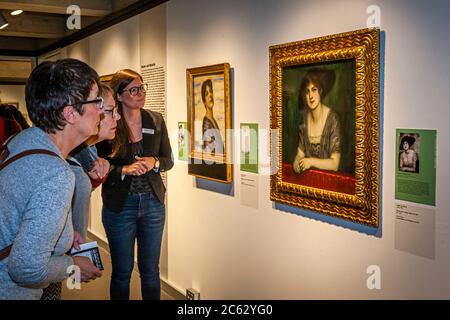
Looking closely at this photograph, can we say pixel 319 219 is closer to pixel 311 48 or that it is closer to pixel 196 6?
pixel 311 48

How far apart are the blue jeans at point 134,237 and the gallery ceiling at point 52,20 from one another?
204cm

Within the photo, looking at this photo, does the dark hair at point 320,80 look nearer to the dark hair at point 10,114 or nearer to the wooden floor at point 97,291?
the dark hair at point 10,114

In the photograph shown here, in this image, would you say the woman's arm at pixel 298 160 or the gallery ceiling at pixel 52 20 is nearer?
the woman's arm at pixel 298 160

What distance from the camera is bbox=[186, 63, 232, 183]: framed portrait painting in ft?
11.3

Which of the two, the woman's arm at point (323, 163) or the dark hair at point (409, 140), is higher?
the dark hair at point (409, 140)

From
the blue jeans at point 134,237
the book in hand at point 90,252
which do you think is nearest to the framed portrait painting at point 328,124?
the blue jeans at point 134,237

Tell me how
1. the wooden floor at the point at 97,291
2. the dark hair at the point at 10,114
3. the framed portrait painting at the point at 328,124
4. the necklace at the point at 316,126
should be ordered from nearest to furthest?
the framed portrait painting at the point at 328,124, the necklace at the point at 316,126, the dark hair at the point at 10,114, the wooden floor at the point at 97,291

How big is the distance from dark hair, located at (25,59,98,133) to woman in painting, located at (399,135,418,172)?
1.31 m

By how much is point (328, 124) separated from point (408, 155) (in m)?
0.50

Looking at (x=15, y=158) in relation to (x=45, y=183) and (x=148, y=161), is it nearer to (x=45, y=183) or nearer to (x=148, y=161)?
(x=45, y=183)

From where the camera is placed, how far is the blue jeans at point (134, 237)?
311 cm

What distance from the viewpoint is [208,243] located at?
379cm

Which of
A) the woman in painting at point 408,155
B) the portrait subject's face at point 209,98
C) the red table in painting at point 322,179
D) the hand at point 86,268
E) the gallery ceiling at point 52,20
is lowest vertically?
the hand at point 86,268

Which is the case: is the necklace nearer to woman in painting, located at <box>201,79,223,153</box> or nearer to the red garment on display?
woman in painting, located at <box>201,79,223,153</box>
